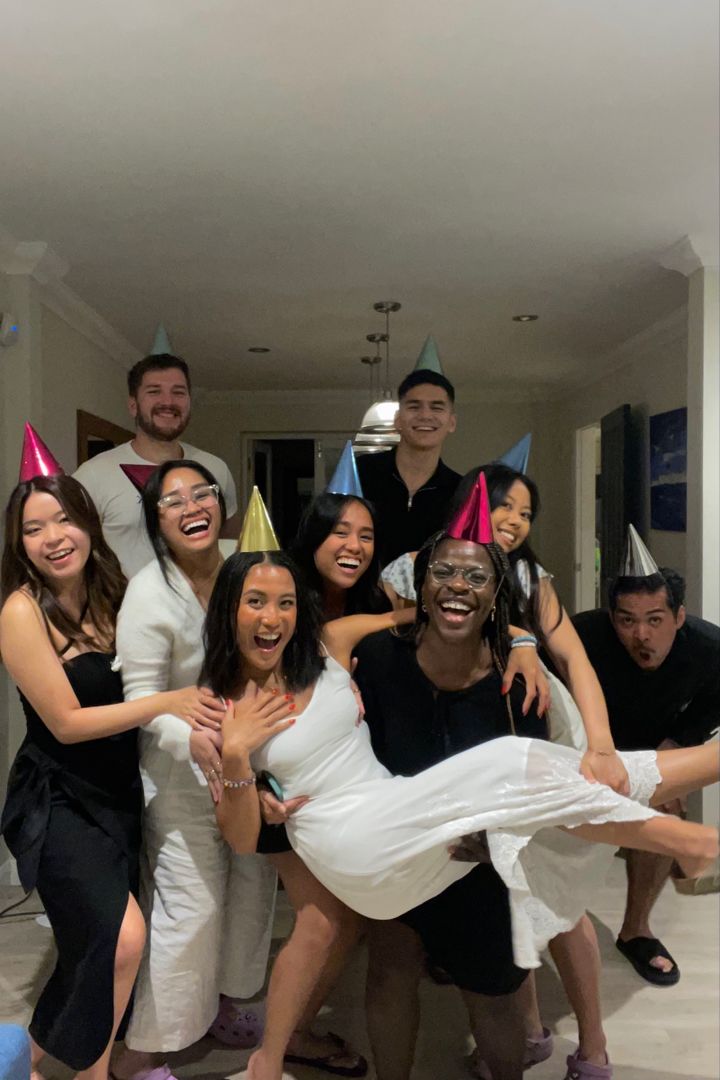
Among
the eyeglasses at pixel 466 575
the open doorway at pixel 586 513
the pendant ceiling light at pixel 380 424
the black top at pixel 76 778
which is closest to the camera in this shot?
the eyeglasses at pixel 466 575

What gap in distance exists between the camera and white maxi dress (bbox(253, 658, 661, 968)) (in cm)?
106

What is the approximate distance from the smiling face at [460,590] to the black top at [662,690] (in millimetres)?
602

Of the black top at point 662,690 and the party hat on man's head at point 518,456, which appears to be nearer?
the party hat on man's head at point 518,456

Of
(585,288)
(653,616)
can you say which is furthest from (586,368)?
(653,616)

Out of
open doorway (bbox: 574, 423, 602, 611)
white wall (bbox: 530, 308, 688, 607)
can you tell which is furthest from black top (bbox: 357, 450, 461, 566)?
open doorway (bbox: 574, 423, 602, 611)

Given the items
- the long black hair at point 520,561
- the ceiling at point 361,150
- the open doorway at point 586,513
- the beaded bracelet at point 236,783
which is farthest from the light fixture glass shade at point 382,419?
the open doorway at point 586,513

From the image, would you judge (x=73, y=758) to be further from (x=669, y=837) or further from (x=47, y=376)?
(x=47, y=376)

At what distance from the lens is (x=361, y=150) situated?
1.61 metres

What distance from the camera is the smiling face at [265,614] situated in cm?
121

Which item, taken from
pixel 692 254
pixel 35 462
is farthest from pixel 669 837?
pixel 692 254

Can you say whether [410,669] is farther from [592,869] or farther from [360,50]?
[360,50]

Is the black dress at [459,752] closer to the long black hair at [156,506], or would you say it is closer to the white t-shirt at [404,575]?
the white t-shirt at [404,575]

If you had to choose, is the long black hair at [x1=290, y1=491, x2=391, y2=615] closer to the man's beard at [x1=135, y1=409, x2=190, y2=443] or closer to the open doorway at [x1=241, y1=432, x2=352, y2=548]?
the man's beard at [x1=135, y1=409, x2=190, y2=443]

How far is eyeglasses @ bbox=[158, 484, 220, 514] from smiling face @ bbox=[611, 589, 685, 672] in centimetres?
90
